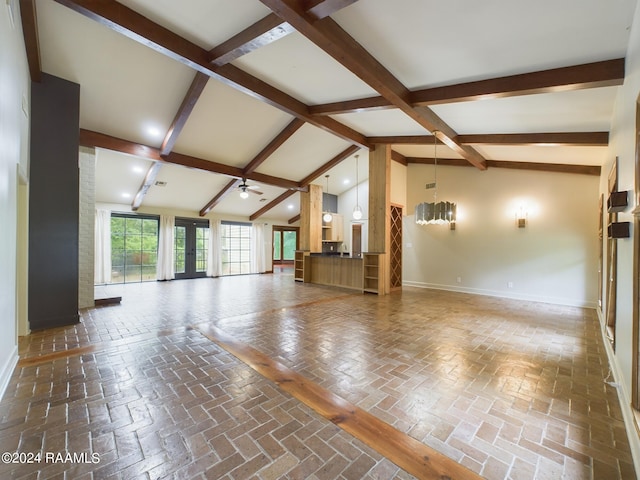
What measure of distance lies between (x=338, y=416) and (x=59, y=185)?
489 cm

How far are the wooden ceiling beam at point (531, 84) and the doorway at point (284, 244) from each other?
1023cm

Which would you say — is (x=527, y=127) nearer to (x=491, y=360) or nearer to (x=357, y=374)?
(x=491, y=360)

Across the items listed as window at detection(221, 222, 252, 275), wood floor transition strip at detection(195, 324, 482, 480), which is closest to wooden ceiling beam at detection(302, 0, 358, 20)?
wood floor transition strip at detection(195, 324, 482, 480)

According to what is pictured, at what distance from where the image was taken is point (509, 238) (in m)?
6.68

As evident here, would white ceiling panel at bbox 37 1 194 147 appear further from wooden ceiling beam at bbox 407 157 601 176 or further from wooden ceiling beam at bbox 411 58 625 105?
wooden ceiling beam at bbox 407 157 601 176

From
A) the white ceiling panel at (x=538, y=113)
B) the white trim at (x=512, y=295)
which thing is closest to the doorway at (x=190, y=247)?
the white trim at (x=512, y=295)

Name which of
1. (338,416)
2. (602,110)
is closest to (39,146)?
(338,416)

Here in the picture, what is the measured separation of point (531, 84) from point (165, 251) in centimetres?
1053

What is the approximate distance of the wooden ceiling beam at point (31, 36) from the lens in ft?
9.59

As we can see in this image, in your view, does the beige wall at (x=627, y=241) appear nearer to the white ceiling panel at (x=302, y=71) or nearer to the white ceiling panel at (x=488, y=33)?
the white ceiling panel at (x=488, y=33)

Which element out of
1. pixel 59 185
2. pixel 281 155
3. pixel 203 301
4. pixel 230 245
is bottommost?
pixel 203 301

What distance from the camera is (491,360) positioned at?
312 cm

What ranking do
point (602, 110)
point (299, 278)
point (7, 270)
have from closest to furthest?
point (7, 270) → point (602, 110) → point (299, 278)

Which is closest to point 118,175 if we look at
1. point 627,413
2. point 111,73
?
point 111,73
